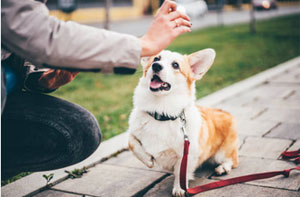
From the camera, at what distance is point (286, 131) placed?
3.95m

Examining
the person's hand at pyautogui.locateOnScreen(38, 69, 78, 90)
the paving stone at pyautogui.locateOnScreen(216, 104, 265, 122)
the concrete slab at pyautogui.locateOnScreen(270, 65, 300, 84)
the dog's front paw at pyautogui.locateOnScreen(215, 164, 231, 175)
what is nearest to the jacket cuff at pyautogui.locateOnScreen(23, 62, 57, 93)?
the person's hand at pyautogui.locateOnScreen(38, 69, 78, 90)

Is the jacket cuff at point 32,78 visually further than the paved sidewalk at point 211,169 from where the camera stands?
No

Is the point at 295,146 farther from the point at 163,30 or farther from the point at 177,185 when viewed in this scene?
the point at 163,30

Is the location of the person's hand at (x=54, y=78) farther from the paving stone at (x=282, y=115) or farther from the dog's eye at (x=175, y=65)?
the paving stone at (x=282, y=115)

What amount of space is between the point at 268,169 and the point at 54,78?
1.85 meters

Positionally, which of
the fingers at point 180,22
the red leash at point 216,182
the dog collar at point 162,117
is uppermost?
the fingers at point 180,22

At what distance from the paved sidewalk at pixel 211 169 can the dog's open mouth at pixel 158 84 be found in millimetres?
738

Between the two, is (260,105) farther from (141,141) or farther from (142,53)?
(142,53)

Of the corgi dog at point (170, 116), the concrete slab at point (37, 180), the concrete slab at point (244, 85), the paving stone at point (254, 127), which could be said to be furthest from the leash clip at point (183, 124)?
the concrete slab at point (244, 85)

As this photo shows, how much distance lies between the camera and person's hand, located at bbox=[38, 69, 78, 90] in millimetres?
2193

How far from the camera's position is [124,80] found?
284 inches

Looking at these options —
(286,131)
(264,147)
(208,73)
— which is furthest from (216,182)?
(208,73)

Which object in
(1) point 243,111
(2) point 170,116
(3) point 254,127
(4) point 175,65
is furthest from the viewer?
(1) point 243,111

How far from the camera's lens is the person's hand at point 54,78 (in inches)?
86.4
